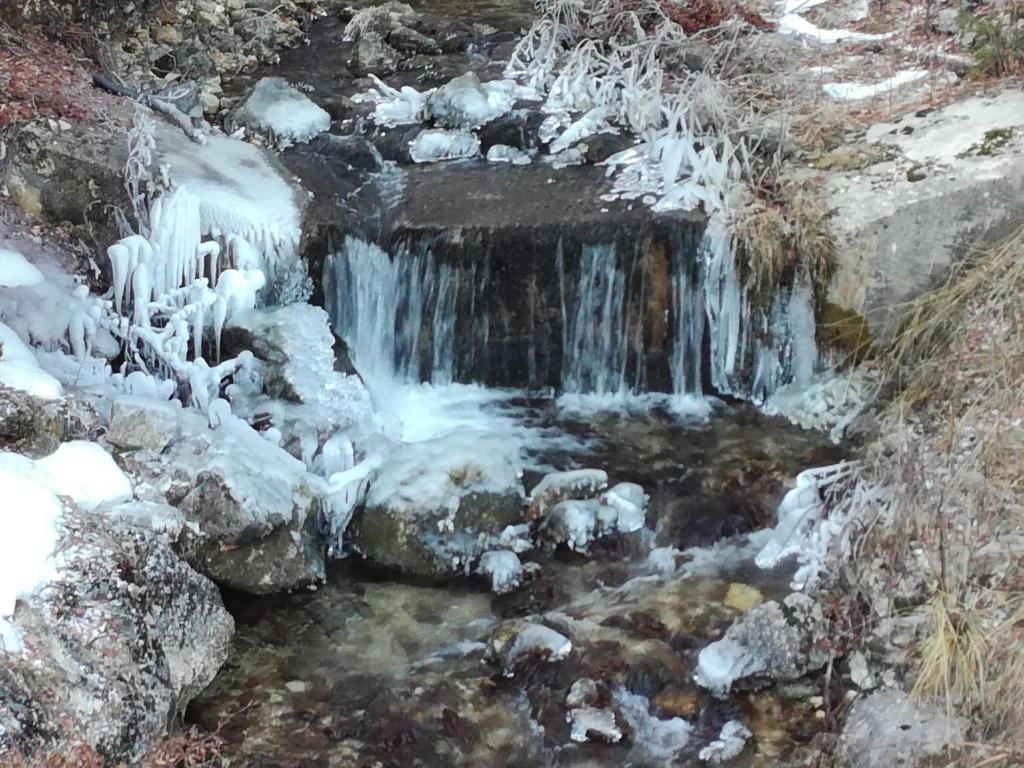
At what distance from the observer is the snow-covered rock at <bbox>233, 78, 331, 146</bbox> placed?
25.4 ft

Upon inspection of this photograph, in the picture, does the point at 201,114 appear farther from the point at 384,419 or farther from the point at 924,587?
the point at 924,587

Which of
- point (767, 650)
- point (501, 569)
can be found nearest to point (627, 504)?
point (501, 569)

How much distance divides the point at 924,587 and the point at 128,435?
3.45m

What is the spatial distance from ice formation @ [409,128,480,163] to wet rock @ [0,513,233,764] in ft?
12.4

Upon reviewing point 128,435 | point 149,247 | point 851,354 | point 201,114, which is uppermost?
point 201,114

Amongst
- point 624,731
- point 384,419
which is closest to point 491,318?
point 384,419

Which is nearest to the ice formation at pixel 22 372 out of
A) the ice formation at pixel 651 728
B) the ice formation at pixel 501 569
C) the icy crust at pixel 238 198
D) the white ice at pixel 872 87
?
the icy crust at pixel 238 198

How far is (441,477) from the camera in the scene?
5605 mm

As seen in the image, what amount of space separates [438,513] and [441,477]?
19 cm

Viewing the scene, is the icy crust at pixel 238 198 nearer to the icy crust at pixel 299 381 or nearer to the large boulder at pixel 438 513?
the icy crust at pixel 299 381

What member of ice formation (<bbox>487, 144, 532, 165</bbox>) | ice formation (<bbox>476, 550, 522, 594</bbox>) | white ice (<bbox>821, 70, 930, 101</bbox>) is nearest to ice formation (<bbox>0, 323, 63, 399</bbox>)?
ice formation (<bbox>476, 550, 522, 594</bbox>)

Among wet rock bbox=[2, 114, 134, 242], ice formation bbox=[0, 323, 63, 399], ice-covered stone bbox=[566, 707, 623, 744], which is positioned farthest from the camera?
wet rock bbox=[2, 114, 134, 242]

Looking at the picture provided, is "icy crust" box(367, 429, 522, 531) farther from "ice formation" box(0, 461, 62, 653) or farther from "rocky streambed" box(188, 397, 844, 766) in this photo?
"ice formation" box(0, 461, 62, 653)

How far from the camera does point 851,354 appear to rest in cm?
635
